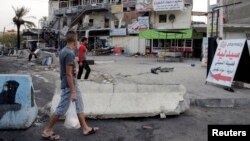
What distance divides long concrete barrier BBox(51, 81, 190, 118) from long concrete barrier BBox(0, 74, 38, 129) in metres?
0.83

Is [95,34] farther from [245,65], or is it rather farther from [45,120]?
[45,120]

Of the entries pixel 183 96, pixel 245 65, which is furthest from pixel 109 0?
pixel 183 96

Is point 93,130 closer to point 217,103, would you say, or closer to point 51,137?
point 51,137

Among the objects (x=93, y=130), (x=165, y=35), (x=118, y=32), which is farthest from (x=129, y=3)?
(x=93, y=130)

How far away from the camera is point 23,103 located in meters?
7.34

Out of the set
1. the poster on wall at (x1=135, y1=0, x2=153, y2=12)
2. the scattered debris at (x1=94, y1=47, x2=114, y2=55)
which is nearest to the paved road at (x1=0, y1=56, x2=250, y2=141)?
the scattered debris at (x1=94, y1=47, x2=114, y2=55)

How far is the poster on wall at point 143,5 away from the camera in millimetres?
52406

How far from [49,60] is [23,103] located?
67.8ft

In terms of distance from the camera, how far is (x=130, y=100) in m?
8.39

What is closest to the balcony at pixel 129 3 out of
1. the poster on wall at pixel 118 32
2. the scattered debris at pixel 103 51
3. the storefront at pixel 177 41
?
the poster on wall at pixel 118 32

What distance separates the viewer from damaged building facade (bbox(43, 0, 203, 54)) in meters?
48.4

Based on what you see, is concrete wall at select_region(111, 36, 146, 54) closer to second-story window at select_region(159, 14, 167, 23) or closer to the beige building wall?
second-story window at select_region(159, 14, 167, 23)

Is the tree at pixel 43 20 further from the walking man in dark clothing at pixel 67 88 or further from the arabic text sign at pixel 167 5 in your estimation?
the walking man in dark clothing at pixel 67 88

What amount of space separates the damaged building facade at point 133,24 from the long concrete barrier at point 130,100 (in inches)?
1280
